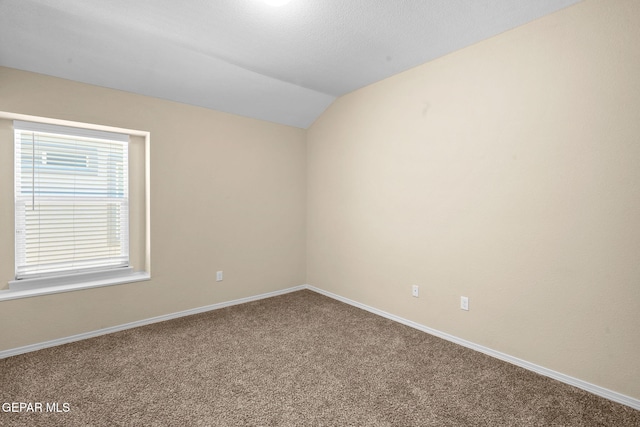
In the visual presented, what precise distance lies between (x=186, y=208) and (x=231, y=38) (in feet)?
6.05

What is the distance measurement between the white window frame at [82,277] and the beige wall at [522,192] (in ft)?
7.92

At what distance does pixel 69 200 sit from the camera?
3004mm

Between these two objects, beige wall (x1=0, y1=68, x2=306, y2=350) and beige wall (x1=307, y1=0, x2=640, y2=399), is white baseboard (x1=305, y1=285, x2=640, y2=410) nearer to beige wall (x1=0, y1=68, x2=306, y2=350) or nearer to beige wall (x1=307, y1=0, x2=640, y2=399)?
beige wall (x1=307, y1=0, x2=640, y2=399)

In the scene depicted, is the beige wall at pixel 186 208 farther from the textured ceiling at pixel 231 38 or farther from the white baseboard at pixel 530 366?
the white baseboard at pixel 530 366

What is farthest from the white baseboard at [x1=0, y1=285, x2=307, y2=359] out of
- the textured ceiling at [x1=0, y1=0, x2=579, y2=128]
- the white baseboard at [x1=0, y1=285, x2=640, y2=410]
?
the textured ceiling at [x1=0, y1=0, x2=579, y2=128]

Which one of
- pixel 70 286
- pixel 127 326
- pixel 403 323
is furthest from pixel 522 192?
pixel 70 286

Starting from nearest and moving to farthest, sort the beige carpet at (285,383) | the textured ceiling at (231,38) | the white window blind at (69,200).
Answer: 1. the beige carpet at (285,383)
2. the textured ceiling at (231,38)
3. the white window blind at (69,200)

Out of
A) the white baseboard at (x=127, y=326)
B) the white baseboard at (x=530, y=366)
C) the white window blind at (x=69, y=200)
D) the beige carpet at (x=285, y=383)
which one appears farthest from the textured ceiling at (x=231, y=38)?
the white baseboard at (x=530, y=366)

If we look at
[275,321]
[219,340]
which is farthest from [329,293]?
[219,340]

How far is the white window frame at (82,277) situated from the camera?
107 inches

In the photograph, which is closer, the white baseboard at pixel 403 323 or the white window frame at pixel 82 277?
the white baseboard at pixel 403 323

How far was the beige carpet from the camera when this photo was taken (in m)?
1.87

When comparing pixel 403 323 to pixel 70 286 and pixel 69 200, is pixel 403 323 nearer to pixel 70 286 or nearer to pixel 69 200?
pixel 70 286

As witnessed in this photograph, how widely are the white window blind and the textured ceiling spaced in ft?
2.00
